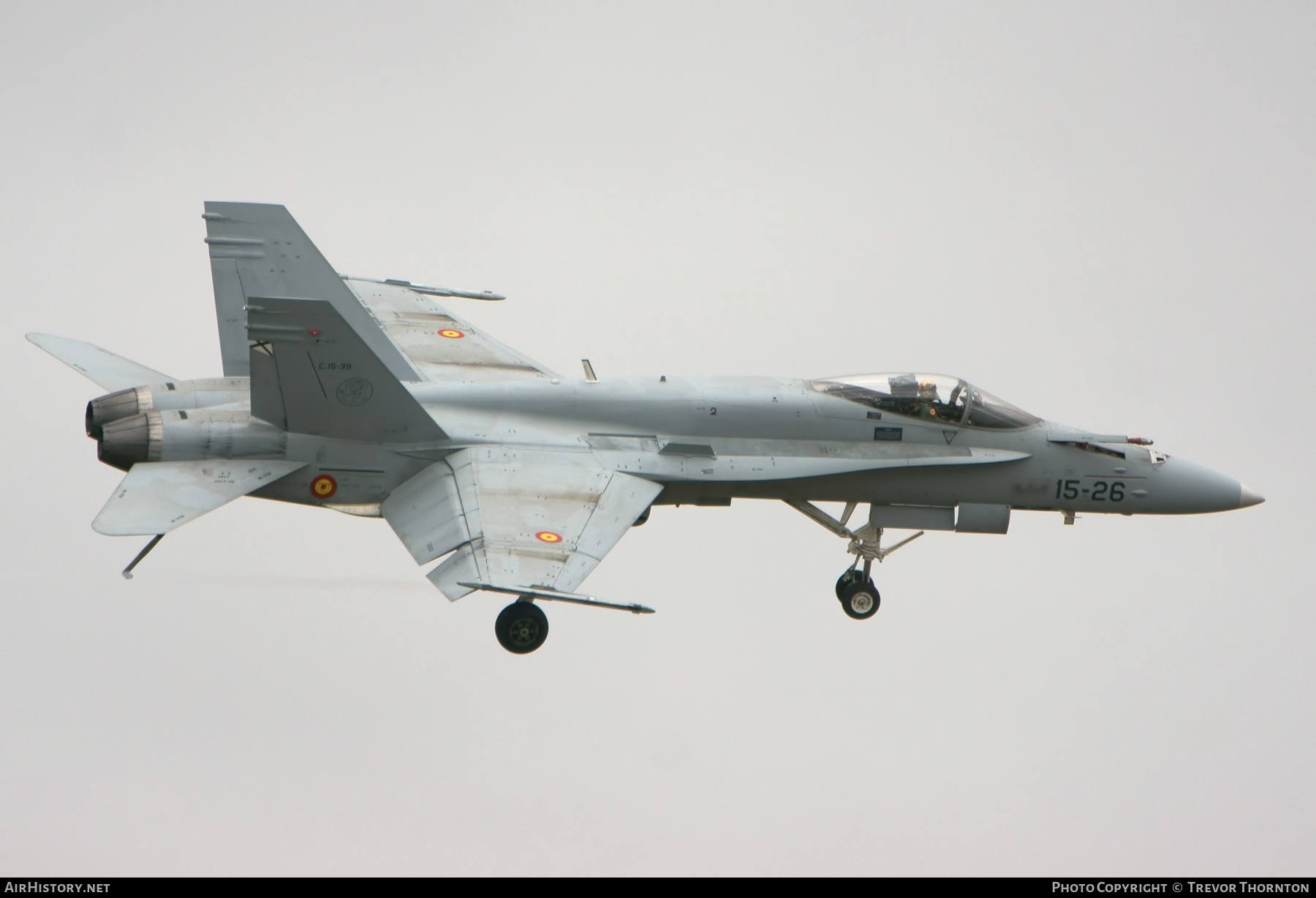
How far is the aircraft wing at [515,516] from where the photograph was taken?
2075 cm

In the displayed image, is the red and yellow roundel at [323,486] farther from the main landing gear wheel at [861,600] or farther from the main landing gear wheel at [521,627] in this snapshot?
the main landing gear wheel at [861,600]

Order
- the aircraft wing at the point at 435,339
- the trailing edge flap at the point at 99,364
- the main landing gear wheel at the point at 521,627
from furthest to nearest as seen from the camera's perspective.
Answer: the aircraft wing at the point at 435,339, the trailing edge flap at the point at 99,364, the main landing gear wheel at the point at 521,627

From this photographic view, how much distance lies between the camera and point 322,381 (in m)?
22.5

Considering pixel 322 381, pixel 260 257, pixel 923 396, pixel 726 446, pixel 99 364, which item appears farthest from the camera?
pixel 260 257

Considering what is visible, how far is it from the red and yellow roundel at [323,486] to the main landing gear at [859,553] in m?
6.03

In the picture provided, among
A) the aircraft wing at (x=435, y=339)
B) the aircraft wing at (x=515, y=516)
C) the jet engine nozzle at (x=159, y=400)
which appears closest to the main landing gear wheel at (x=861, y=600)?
the aircraft wing at (x=515, y=516)

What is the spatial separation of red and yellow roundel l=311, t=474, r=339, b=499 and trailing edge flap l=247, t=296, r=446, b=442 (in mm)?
530

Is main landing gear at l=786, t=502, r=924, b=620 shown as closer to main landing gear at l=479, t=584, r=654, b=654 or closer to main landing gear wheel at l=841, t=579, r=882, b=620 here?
main landing gear wheel at l=841, t=579, r=882, b=620

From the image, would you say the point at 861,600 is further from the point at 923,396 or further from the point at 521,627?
the point at 521,627

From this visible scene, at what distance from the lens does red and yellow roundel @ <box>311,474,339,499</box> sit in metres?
22.8

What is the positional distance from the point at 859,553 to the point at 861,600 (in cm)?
63

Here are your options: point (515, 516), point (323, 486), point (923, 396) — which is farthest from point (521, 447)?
point (923, 396)

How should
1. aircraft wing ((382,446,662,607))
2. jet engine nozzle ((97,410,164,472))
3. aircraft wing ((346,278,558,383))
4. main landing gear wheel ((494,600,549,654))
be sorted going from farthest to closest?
aircraft wing ((346,278,558,383)), jet engine nozzle ((97,410,164,472)), main landing gear wheel ((494,600,549,654)), aircraft wing ((382,446,662,607))

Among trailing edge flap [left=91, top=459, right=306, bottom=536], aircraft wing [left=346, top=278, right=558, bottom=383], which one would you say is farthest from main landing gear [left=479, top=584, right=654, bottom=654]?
aircraft wing [left=346, top=278, right=558, bottom=383]
